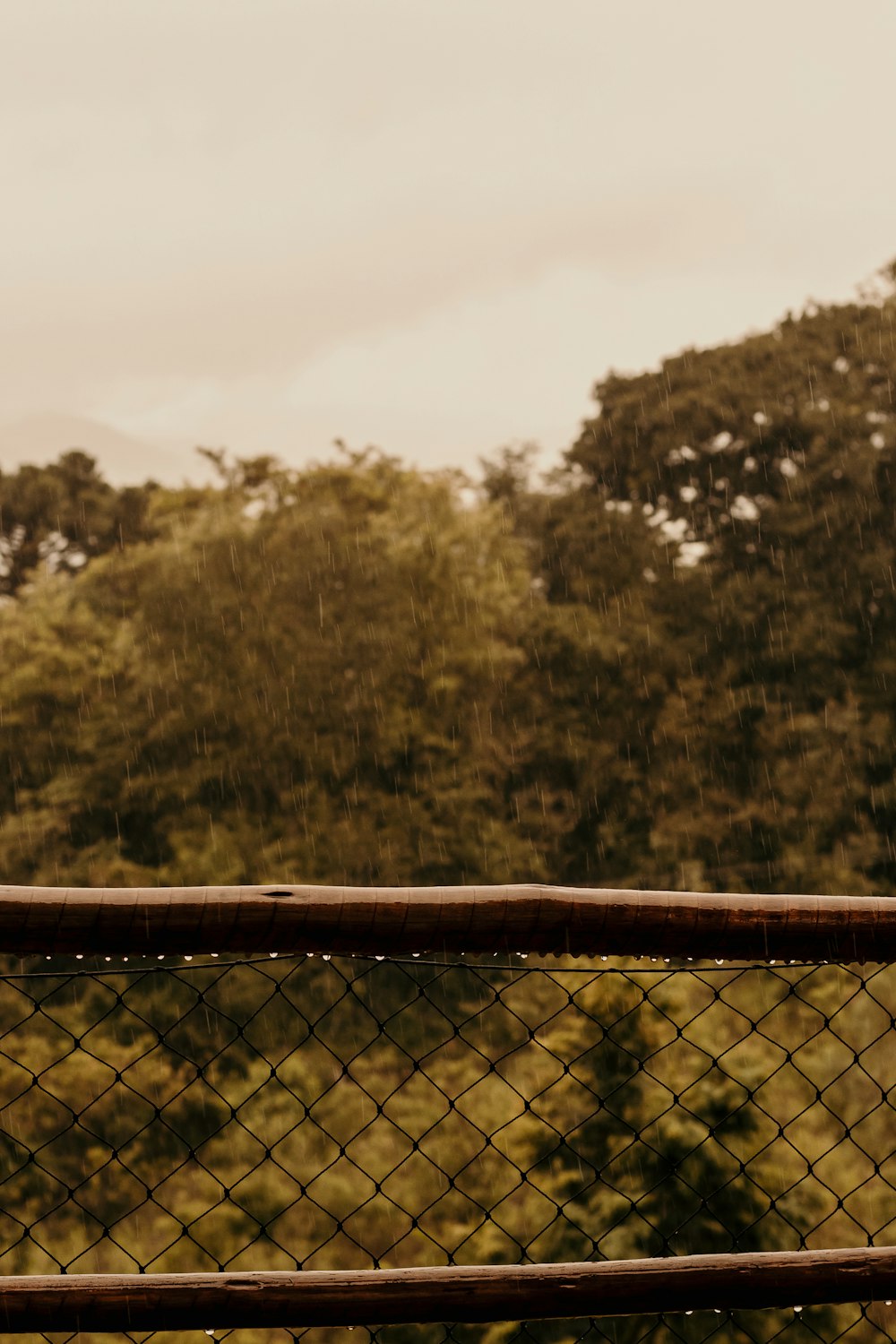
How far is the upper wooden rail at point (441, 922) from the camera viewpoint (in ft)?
5.10

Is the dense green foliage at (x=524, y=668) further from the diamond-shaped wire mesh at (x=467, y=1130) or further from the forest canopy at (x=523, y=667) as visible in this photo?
the diamond-shaped wire mesh at (x=467, y=1130)

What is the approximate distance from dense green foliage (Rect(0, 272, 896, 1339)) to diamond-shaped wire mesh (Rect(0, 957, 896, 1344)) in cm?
348

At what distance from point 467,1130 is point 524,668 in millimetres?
11468

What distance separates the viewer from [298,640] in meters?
26.1

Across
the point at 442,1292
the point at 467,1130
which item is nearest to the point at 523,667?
the point at 467,1130

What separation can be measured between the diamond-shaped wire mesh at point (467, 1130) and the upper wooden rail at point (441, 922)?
6.27 meters

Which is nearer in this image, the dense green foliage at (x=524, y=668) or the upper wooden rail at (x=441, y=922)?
the upper wooden rail at (x=441, y=922)

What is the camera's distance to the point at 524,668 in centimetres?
2744

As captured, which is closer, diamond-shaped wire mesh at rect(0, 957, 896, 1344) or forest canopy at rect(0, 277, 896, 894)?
diamond-shaped wire mesh at rect(0, 957, 896, 1344)

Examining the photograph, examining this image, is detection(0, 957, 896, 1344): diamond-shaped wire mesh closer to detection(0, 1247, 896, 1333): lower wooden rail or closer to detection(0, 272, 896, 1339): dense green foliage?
detection(0, 272, 896, 1339): dense green foliage

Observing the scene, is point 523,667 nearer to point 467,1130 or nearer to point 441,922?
point 467,1130

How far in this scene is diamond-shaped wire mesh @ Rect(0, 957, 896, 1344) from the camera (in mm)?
9375

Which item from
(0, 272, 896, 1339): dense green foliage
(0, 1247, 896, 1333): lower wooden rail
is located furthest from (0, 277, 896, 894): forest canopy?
(0, 1247, 896, 1333): lower wooden rail

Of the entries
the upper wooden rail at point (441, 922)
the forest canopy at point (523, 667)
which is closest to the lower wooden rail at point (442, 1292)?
the upper wooden rail at point (441, 922)
